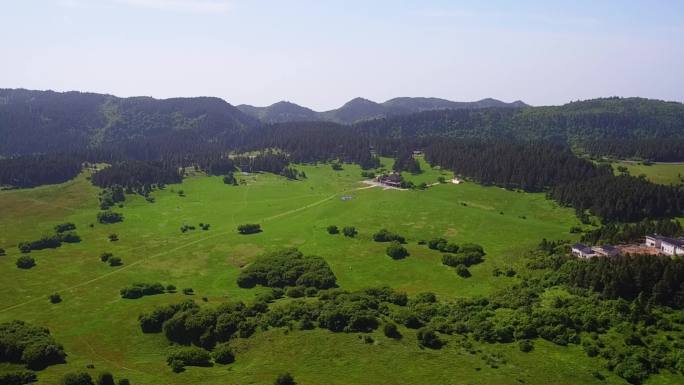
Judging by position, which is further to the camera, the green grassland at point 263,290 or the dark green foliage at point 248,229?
the dark green foliage at point 248,229

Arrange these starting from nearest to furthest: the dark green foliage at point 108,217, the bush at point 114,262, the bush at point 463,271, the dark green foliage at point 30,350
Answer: the dark green foliage at point 30,350 < the bush at point 463,271 < the bush at point 114,262 < the dark green foliage at point 108,217

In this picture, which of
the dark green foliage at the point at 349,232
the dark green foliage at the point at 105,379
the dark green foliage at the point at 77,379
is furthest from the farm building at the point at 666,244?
the dark green foliage at the point at 77,379

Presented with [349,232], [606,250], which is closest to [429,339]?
[606,250]

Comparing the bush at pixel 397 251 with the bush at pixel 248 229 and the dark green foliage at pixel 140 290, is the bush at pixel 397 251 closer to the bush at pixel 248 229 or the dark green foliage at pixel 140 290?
the bush at pixel 248 229

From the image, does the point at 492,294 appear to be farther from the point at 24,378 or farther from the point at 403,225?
the point at 24,378

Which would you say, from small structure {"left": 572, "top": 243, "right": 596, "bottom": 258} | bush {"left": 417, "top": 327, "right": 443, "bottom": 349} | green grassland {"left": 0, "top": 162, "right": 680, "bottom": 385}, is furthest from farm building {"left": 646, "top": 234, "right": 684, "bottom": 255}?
bush {"left": 417, "top": 327, "right": 443, "bottom": 349}

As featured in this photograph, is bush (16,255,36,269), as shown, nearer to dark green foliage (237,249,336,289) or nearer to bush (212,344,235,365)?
dark green foliage (237,249,336,289)
